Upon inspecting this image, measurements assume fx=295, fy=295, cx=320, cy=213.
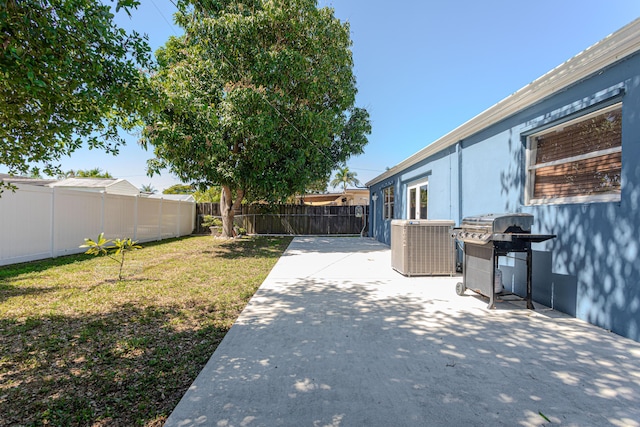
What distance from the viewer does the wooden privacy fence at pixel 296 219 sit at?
1861 centimetres

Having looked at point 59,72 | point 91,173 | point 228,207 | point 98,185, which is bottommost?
point 228,207

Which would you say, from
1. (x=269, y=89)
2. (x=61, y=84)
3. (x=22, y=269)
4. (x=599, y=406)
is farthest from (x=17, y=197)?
(x=599, y=406)

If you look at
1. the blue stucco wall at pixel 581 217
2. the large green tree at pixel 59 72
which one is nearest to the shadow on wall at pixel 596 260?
the blue stucco wall at pixel 581 217

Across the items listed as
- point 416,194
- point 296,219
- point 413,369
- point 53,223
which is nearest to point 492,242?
point 413,369

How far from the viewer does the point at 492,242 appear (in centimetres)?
399

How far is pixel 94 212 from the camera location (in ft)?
32.1

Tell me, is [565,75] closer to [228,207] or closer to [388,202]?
[388,202]

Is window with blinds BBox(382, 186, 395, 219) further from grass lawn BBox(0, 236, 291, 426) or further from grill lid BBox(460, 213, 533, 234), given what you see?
grill lid BBox(460, 213, 533, 234)

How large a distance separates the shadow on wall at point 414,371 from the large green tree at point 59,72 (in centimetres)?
279

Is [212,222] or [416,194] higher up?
[416,194]

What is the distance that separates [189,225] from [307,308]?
51.2 feet

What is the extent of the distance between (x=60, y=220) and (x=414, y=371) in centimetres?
1025

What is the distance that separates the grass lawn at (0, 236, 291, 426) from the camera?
81.8 inches

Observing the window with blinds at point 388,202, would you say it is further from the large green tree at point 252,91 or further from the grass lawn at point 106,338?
the grass lawn at point 106,338
